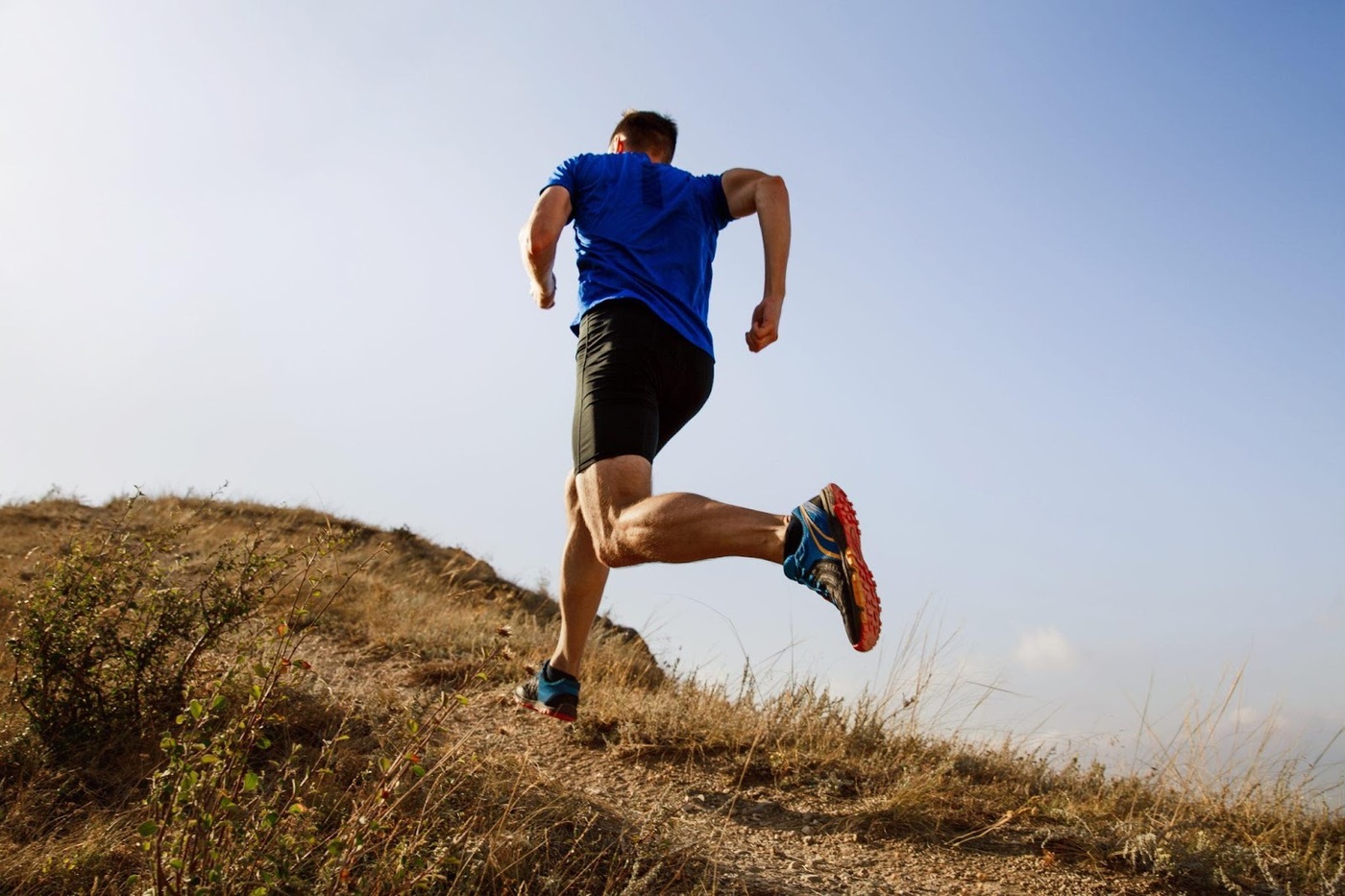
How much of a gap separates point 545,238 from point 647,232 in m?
0.40

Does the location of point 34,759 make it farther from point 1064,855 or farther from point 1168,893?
point 1168,893

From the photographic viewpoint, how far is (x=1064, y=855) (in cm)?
299

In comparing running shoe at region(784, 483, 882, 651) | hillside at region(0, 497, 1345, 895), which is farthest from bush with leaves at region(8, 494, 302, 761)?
running shoe at region(784, 483, 882, 651)

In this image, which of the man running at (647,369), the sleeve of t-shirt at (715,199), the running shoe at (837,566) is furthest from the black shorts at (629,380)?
the running shoe at (837,566)

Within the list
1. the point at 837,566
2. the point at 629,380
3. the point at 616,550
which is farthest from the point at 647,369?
the point at 837,566

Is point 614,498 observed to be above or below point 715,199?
below

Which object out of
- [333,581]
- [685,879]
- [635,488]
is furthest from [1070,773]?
[333,581]

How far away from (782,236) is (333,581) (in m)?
5.29

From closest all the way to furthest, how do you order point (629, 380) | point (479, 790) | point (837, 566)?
point (837, 566), point (479, 790), point (629, 380)

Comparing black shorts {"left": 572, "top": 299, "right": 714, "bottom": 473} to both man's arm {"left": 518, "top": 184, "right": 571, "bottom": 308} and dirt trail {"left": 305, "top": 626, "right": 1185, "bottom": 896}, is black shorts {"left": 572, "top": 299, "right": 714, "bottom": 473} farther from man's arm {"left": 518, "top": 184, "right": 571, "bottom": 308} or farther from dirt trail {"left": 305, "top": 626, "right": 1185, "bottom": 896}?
dirt trail {"left": 305, "top": 626, "right": 1185, "bottom": 896}

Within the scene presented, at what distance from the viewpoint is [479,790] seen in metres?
2.71

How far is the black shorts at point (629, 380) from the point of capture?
294cm

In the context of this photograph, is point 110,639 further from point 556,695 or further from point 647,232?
point 647,232

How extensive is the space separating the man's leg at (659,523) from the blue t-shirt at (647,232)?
67 cm
